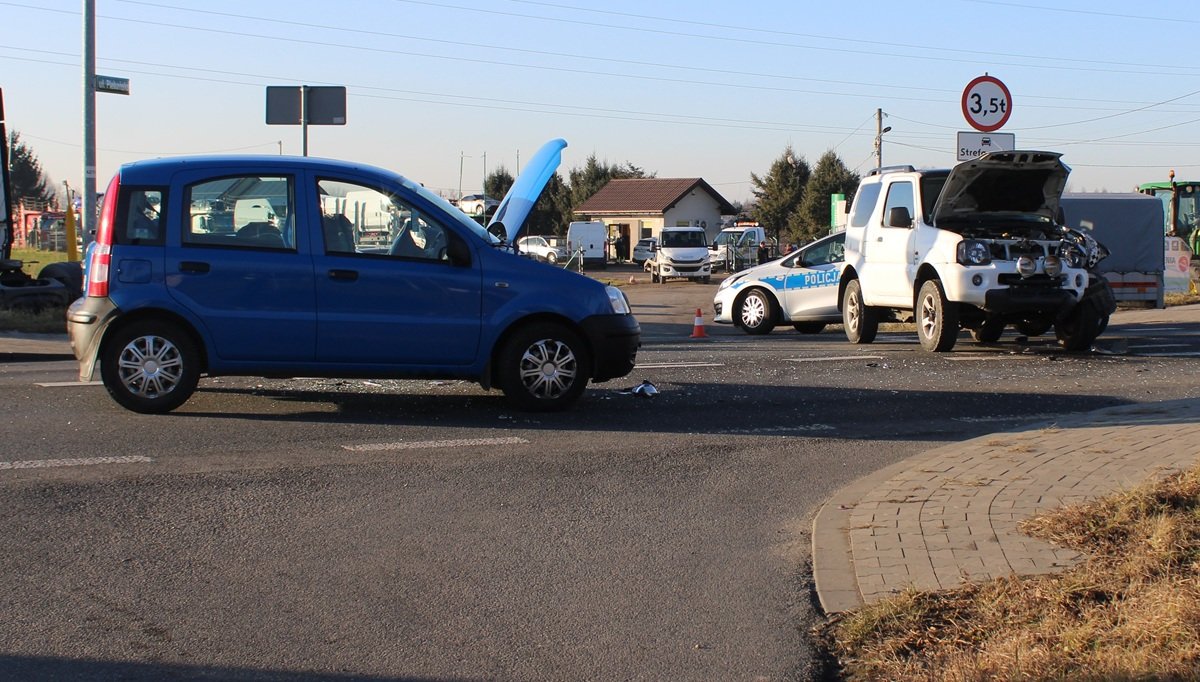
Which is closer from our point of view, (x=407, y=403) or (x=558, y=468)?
(x=558, y=468)

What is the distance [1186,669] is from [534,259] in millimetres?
6264

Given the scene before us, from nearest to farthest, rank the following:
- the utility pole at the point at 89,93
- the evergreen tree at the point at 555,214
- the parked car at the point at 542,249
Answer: the utility pole at the point at 89,93
the parked car at the point at 542,249
the evergreen tree at the point at 555,214

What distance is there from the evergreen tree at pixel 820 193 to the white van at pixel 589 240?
46.3 ft

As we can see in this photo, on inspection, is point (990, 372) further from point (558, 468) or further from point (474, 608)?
point (474, 608)

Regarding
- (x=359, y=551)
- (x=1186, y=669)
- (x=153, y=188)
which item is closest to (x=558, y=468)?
(x=359, y=551)

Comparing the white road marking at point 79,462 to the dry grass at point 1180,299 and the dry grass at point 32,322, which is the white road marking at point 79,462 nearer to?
the dry grass at point 32,322

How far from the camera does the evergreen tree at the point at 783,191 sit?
269 feet

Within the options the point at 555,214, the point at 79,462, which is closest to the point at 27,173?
the point at 555,214

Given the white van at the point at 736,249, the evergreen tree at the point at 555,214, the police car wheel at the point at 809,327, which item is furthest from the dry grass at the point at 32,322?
the evergreen tree at the point at 555,214

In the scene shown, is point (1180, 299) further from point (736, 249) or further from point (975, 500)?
point (736, 249)

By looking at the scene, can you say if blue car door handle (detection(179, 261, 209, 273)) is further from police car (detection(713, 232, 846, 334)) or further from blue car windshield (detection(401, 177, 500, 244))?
police car (detection(713, 232, 846, 334))

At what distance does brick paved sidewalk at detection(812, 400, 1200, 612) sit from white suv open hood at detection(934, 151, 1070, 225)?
15.4ft

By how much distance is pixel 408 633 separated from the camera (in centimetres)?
459

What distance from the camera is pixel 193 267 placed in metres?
8.65
